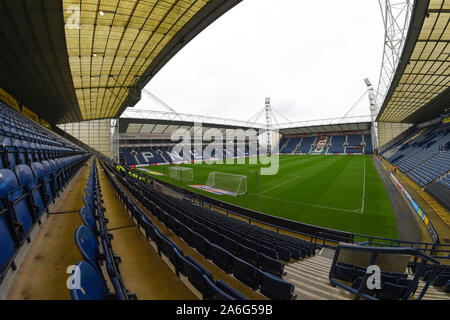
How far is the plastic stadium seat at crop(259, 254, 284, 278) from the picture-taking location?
12.8ft

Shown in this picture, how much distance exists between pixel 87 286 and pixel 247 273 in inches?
92.7

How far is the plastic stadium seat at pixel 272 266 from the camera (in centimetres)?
390

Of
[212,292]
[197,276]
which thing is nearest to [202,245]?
[197,276]

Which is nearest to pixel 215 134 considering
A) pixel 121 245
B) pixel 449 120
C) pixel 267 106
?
pixel 267 106

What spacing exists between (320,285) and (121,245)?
160 inches

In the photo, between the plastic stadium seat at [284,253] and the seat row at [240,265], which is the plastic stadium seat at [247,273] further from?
the plastic stadium seat at [284,253]

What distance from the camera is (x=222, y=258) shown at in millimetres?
3799

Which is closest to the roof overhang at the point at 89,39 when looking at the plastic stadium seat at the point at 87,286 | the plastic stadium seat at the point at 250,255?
the plastic stadium seat at the point at 87,286

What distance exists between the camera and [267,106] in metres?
72.5

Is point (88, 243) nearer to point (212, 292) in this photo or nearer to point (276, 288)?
point (212, 292)

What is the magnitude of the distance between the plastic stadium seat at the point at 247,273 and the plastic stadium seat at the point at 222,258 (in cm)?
20
